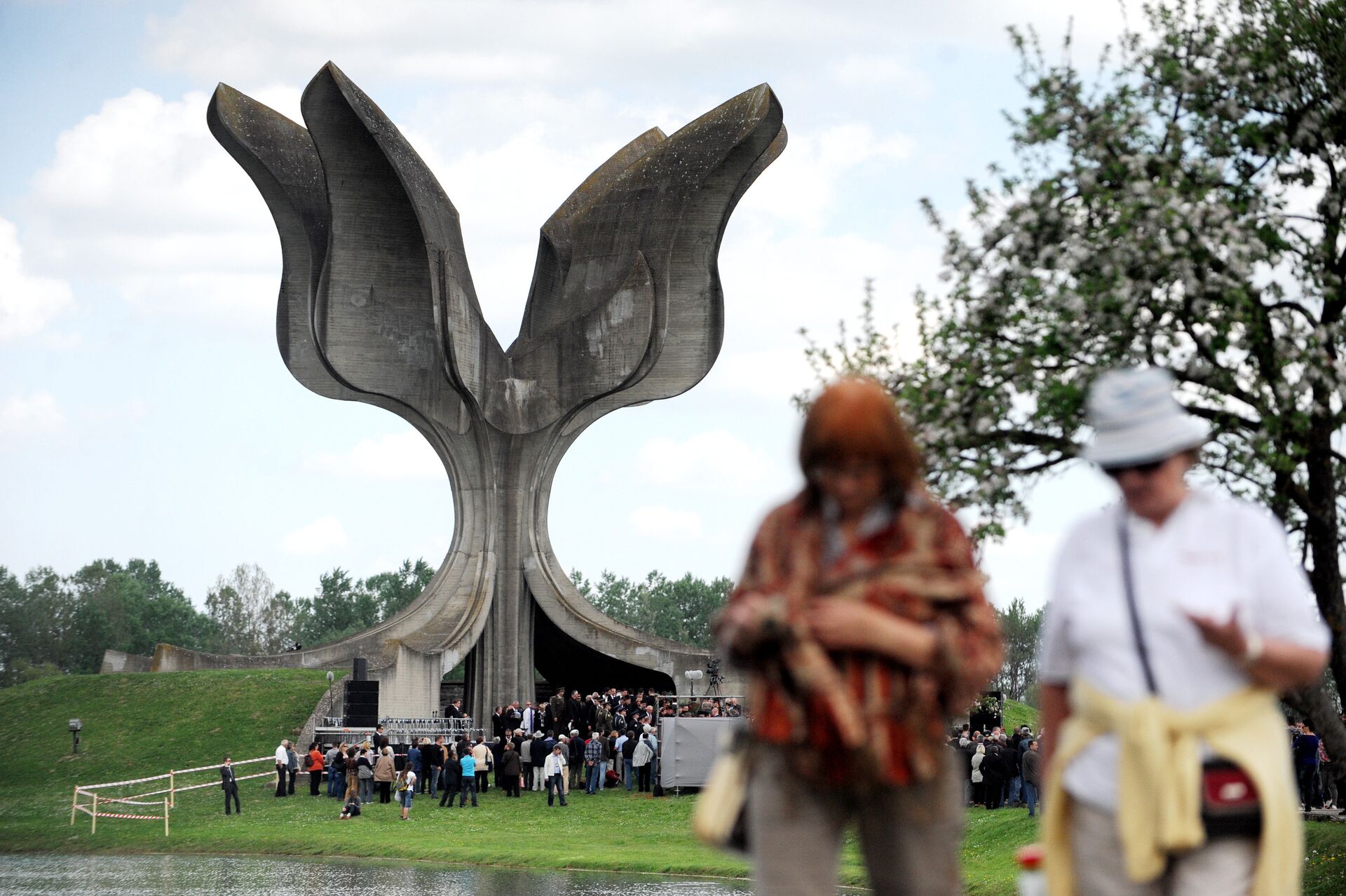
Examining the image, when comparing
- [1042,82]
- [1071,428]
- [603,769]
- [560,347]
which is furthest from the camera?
[560,347]

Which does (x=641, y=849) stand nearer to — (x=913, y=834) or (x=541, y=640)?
(x=913, y=834)

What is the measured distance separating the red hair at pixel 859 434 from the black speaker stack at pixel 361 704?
28850 millimetres

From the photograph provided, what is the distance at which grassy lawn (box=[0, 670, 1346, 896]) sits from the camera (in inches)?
705

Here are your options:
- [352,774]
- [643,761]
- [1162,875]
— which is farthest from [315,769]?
[1162,875]

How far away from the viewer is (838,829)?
3.37 metres

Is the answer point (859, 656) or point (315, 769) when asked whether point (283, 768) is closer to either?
point (315, 769)

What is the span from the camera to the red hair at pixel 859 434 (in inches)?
→ 131

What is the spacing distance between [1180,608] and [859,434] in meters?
0.75

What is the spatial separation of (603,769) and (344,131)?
1645 cm

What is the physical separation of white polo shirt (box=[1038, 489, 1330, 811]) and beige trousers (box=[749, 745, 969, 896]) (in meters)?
0.35

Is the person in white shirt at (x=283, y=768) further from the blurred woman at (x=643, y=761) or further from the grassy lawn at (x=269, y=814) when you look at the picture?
the blurred woman at (x=643, y=761)

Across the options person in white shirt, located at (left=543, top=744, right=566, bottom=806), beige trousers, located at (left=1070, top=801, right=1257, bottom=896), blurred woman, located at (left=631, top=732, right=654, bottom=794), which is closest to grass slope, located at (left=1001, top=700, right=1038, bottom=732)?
blurred woman, located at (left=631, top=732, right=654, bottom=794)

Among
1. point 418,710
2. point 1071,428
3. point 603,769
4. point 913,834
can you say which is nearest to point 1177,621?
point 913,834

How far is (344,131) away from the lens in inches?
1449
